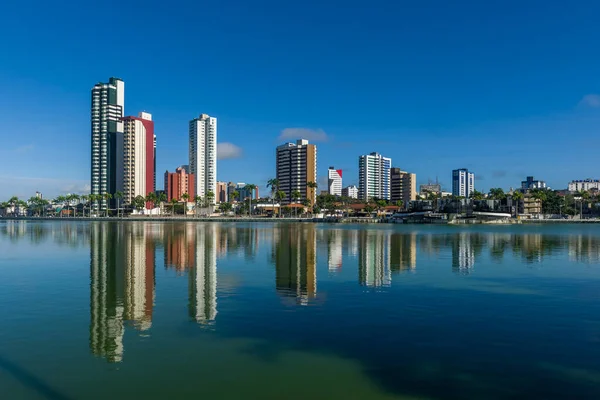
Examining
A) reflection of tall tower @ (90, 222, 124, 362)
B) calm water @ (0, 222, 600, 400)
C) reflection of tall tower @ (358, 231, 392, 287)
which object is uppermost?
reflection of tall tower @ (90, 222, 124, 362)

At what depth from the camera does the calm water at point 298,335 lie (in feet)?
39.9

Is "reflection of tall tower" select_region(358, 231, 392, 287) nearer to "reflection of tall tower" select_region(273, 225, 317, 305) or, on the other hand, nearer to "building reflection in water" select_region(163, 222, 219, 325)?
"reflection of tall tower" select_region(273, 225, 317, 305)

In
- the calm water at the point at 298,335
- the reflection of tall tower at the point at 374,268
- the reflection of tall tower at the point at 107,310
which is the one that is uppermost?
the reflection of tall tower at the point at 107,310

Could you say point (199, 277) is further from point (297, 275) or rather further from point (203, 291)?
point (297, 275)

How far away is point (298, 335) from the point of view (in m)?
16.7

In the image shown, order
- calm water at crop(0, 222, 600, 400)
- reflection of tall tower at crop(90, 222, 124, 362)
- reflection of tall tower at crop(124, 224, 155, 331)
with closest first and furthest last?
calm water at crop(0, 222, 600, 400)
reflection of tall tower at crop(90, 222, 124, 362)
reflection of tall tower at crop(124, 224, 155, 331)

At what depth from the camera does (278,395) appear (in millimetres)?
11641

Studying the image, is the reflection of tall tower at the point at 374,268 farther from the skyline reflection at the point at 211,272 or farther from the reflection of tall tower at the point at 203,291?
the reflection of tall tower at the point at 203,291

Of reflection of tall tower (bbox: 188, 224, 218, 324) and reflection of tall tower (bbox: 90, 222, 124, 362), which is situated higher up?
reflection of tall tower (bbox: 90, 222, 124, 362)

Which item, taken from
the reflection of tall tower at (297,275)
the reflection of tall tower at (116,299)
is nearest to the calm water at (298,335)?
the reflection of tall tower at (116,299)

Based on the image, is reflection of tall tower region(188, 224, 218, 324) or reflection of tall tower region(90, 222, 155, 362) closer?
reflection of tall tower region(90, 222, 155, 362)

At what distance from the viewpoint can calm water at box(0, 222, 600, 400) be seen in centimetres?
1216

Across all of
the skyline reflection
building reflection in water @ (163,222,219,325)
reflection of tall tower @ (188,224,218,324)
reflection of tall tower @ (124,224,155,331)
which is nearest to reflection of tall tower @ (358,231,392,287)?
the skyline reflection

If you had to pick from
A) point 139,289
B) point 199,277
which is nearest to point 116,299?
point 139,289
